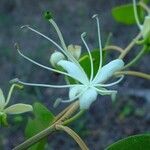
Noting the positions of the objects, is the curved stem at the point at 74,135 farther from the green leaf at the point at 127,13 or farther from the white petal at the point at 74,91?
the green leaf at the point at 127,13

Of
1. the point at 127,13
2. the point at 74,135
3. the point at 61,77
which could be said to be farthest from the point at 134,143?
the point at 61,77

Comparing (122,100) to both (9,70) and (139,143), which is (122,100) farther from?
(139,143)

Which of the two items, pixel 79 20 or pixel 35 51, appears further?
pixel 79 20

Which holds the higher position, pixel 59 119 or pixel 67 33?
pixel 67 33

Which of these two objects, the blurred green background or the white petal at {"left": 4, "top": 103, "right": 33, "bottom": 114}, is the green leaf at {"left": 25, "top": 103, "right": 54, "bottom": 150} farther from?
the blurred green background

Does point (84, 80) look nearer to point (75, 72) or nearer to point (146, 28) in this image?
point (75, 72)

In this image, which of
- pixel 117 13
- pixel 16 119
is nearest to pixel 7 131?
pixel 16 119
